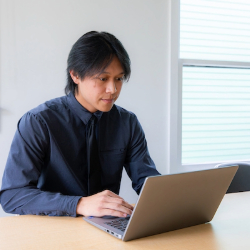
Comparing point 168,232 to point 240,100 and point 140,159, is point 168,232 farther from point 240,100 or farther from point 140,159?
point 240,100

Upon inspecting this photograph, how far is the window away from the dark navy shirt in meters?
A: 1.31

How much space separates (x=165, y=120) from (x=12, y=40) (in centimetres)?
134

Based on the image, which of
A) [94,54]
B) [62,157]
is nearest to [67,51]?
[94,54]

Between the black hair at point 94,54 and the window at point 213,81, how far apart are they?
1.48 meters

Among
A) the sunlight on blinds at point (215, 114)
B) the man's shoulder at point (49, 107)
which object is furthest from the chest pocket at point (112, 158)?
the sunlight on blinds at point (215, 114)

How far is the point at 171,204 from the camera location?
0.92 metres

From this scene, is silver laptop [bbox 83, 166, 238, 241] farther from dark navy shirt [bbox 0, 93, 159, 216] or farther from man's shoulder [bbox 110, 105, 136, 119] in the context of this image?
man's shoulder [bbox 110, 105, 136, 119]

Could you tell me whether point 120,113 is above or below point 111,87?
below

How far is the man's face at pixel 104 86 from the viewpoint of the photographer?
140 centimetres

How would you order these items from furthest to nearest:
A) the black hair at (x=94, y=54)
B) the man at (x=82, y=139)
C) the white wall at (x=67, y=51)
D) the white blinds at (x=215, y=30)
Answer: the white blinds at (x=215, y=30), the white wall at (x=67, y=51), the black hair at (x=94, y=54), the man at (x=82, y=139)

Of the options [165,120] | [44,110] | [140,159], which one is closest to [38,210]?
[44,110]

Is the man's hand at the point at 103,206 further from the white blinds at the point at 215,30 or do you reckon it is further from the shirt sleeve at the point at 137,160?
the white blinds at the point at 215,30

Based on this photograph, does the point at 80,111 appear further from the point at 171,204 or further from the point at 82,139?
the point at 171,204

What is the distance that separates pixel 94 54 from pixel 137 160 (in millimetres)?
546
